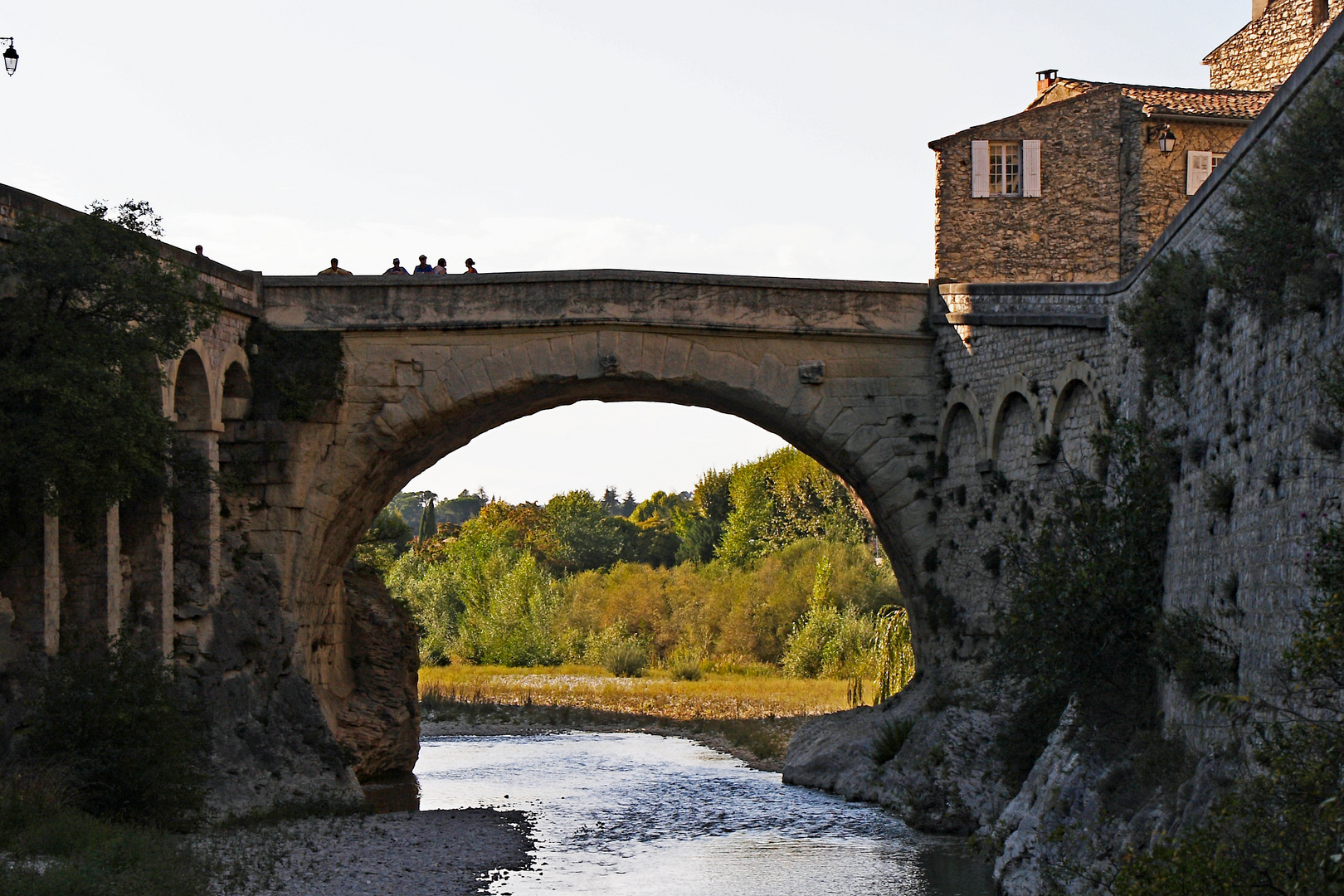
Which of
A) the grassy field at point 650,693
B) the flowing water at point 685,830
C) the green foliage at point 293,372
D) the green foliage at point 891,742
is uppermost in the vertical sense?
the green foliage at point 293,372

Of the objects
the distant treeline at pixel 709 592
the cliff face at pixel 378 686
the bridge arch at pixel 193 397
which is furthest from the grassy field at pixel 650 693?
the bridge arch at pixel 193 397

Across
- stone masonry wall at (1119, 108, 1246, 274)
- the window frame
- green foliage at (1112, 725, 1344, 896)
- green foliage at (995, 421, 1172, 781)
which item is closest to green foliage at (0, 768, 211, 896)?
green foliage at (1112, 725, 1344, 896)

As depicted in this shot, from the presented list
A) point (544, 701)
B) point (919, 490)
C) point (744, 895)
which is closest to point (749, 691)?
point (544, 701)

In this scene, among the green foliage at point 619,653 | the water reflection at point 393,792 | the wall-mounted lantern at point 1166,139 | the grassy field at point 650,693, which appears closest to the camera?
the water reflection at point 393,792

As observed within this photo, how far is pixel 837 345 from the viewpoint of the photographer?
793 inches

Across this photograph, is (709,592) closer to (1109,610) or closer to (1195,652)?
(1109,610)

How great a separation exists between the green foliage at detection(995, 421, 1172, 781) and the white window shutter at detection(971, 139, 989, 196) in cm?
1549

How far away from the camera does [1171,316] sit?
13.2m

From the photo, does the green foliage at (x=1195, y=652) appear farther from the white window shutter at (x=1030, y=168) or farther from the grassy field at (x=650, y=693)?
the white window shutter at (x=1030, y=168)

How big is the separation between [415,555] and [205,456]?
41310 mm

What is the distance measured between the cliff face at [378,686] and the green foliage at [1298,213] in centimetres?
1413

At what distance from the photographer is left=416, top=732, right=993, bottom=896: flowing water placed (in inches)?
549

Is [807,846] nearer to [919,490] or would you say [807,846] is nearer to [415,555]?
[919,490]

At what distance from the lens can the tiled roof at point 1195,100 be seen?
2845cm
